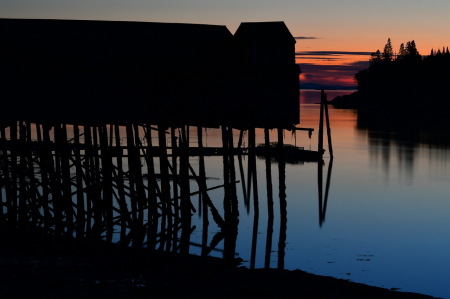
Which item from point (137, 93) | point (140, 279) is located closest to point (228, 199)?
point (137, 93)

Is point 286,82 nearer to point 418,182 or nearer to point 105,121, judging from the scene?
point 105,121

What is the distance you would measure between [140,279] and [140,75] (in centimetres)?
880

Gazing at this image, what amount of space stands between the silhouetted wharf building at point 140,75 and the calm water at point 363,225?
4.13m

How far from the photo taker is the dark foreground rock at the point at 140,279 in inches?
495

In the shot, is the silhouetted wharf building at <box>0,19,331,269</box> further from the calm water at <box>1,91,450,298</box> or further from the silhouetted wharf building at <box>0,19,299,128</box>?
the calm water at <box>1,91,450,298</box>

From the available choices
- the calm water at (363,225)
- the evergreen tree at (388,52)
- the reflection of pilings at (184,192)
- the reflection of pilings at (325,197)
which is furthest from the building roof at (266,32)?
the evergreen tree at (388,52)

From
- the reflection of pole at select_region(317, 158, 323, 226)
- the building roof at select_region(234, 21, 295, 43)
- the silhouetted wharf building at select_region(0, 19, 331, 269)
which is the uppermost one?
the building roof at select_region(234, 21, 295, 43)

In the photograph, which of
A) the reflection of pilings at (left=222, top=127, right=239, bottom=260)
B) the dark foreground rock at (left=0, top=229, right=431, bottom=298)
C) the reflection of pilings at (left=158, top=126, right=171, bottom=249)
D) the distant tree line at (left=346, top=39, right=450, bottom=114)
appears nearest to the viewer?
the dark foreground rock at (left=0, top=229, right=431, bottom=298)

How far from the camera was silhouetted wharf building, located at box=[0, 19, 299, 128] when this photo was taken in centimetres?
2103

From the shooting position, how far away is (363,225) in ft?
94.3

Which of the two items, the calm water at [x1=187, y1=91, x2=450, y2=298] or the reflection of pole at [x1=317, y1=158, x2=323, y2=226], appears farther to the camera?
the reflection of pole at [x1=317, y1=158, x2=323, y2=226]

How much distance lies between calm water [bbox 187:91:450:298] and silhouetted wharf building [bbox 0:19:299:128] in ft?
13.6

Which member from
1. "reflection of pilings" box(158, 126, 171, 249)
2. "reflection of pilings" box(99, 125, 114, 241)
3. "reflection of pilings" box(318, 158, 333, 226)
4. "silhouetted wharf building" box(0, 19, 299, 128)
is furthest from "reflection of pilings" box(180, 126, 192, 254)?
"reflection of pilings" box(318, 158, 333, 226)

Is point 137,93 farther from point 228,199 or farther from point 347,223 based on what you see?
point 347,223
